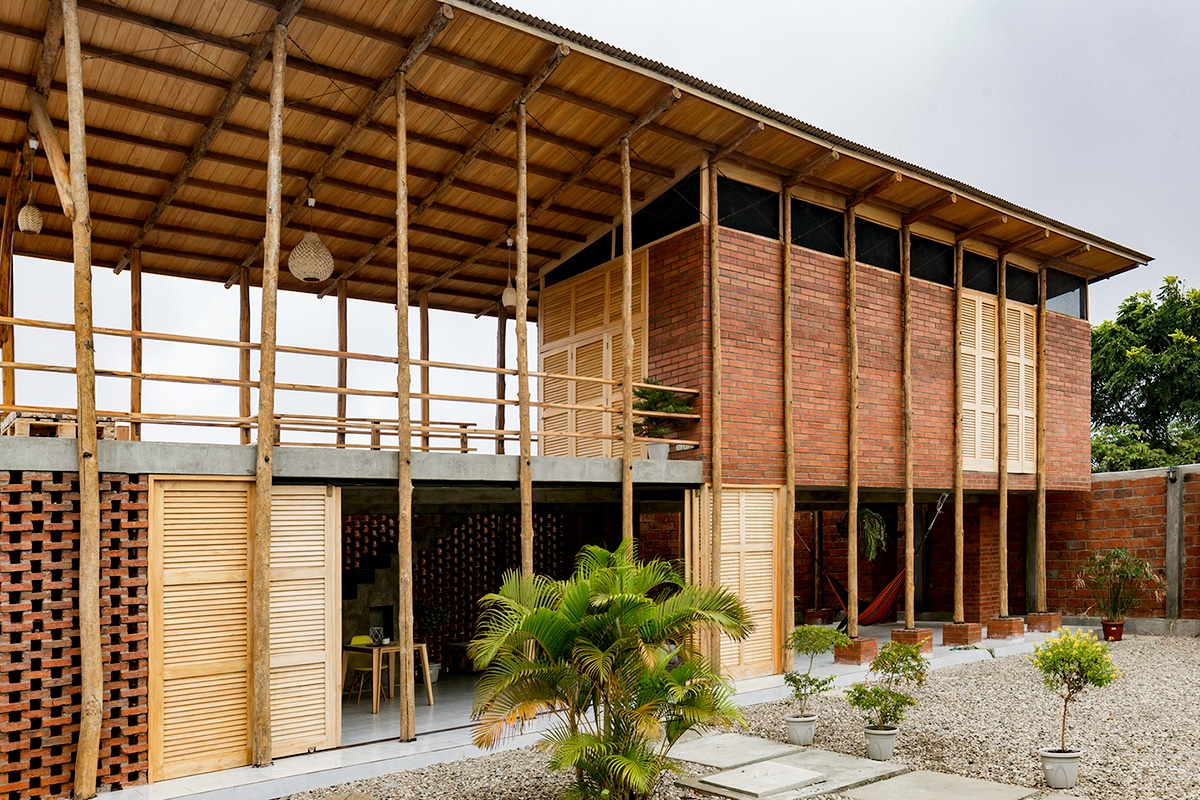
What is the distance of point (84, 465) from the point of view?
614cm

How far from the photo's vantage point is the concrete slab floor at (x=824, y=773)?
6.31 m

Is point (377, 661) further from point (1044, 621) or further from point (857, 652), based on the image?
point (1044, 621)

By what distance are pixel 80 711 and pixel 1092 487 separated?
14.3 metres

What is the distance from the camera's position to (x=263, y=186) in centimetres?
1005

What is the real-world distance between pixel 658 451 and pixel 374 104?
4345mm

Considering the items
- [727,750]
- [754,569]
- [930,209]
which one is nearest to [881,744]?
[727,750]

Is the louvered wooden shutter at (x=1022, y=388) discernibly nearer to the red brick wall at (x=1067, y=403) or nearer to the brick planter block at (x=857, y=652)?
the red brick wall at (x=1067, y=403)

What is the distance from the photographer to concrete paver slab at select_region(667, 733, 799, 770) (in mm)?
7146

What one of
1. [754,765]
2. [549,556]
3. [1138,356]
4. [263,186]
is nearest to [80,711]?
[754,765]

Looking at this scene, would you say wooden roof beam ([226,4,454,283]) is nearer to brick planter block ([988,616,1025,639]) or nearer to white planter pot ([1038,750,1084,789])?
white planter pot ([1038,750,1084,789])

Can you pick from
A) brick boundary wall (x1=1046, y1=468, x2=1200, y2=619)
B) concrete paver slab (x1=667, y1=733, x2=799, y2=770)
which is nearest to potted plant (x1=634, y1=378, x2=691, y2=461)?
concrete paver slab (x1=667, y1=733, x2=799, y2=770)

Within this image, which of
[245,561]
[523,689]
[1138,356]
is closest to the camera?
[523,689]

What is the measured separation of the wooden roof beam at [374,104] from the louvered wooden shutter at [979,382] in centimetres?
824

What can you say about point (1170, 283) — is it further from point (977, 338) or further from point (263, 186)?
point (263, 186)
